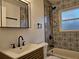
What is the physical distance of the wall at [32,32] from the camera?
64.7 inches

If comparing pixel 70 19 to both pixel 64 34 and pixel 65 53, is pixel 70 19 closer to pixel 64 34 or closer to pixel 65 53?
pixel 64 34

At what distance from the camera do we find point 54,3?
3.61m

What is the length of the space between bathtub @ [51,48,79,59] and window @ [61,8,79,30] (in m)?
0.99

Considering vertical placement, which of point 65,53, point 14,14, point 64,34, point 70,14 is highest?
point 70,14

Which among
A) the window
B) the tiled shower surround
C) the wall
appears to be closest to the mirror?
the wall

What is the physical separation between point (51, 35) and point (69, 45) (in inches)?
34.4

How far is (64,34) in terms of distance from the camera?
3400 mm

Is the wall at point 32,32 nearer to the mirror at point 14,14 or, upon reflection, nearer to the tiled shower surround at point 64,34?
the mirror at point 14,14

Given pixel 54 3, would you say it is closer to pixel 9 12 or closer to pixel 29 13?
pixel 29 13

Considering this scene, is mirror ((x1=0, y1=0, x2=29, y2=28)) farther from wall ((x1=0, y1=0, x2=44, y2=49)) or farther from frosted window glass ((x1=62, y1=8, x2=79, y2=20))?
frosted window glass ((x1=62, y1=8, x2=79, y2=20))

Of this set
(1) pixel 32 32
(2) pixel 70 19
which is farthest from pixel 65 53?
(1) pixel 32 32

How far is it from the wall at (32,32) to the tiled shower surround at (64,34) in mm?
826

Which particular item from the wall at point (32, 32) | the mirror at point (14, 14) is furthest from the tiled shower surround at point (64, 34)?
the mirror at point (14, 14)

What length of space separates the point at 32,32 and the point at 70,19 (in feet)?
6.16
